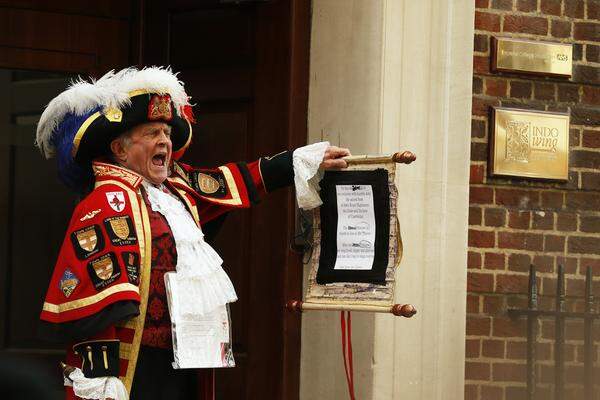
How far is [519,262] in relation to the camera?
6723 mm

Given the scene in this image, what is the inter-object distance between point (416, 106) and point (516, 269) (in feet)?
2.88

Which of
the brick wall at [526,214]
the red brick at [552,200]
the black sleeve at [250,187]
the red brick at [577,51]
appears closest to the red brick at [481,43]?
the brick wall at [526,214]

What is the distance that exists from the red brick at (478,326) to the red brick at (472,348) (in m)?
0.03

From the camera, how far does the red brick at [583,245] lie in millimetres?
6836

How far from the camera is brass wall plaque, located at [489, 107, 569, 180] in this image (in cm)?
671

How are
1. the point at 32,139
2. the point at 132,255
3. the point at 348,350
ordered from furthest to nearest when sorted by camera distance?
the point at 32,139, the point at 348,350, the point at 132,255

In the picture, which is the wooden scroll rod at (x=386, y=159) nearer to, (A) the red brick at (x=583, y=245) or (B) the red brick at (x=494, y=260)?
(B) the red brick at (x=494, y=260)

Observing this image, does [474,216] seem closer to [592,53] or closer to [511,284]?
[511,284]

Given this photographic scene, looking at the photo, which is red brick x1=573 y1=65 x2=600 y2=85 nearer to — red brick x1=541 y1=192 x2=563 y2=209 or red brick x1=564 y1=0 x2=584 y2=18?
red brick x1=564 y1=0 x2=584 y2=18

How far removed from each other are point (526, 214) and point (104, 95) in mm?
2187

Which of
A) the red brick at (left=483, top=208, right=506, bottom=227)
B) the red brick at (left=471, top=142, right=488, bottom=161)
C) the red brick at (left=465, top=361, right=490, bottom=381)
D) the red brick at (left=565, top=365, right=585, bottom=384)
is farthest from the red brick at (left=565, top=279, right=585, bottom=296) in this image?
the red brick at (left=471, top=142, right=488, bottom=161)

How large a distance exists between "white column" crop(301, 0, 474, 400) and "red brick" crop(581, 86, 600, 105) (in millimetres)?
648

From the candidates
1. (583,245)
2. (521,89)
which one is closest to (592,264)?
(583,245)

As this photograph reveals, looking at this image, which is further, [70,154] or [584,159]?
[584,159]
